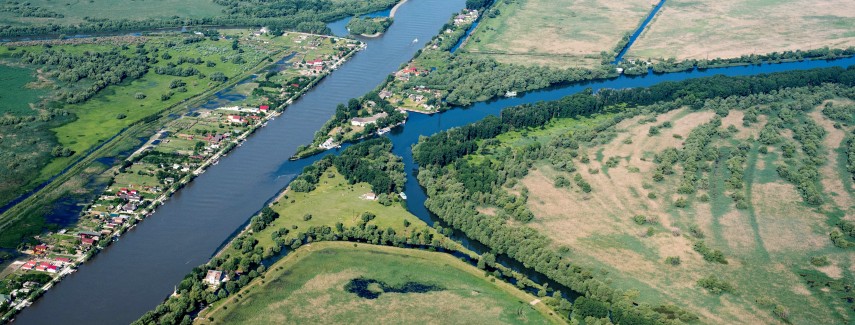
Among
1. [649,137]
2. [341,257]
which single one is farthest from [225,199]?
[649,137]

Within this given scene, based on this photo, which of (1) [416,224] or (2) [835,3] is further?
(2) [835,3]

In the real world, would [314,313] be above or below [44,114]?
below

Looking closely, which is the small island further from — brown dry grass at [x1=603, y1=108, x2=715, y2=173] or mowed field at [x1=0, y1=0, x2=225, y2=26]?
brown dry grass at [x1=603, y1=108, x2=715, y2=173]

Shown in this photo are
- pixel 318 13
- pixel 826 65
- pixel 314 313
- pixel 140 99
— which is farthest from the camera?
pixel 318 13

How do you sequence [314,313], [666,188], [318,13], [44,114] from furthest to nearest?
[318,13] → [44,114] → [666,188] → [314,313]

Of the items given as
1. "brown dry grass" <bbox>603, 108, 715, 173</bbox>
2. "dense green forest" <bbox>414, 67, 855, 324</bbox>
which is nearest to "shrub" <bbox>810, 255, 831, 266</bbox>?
"dense green forest" <bbox>414, 67, 855, 324</bbox>

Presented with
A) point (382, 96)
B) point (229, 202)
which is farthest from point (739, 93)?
point (229, 202)

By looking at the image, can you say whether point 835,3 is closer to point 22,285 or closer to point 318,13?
point 318,13
